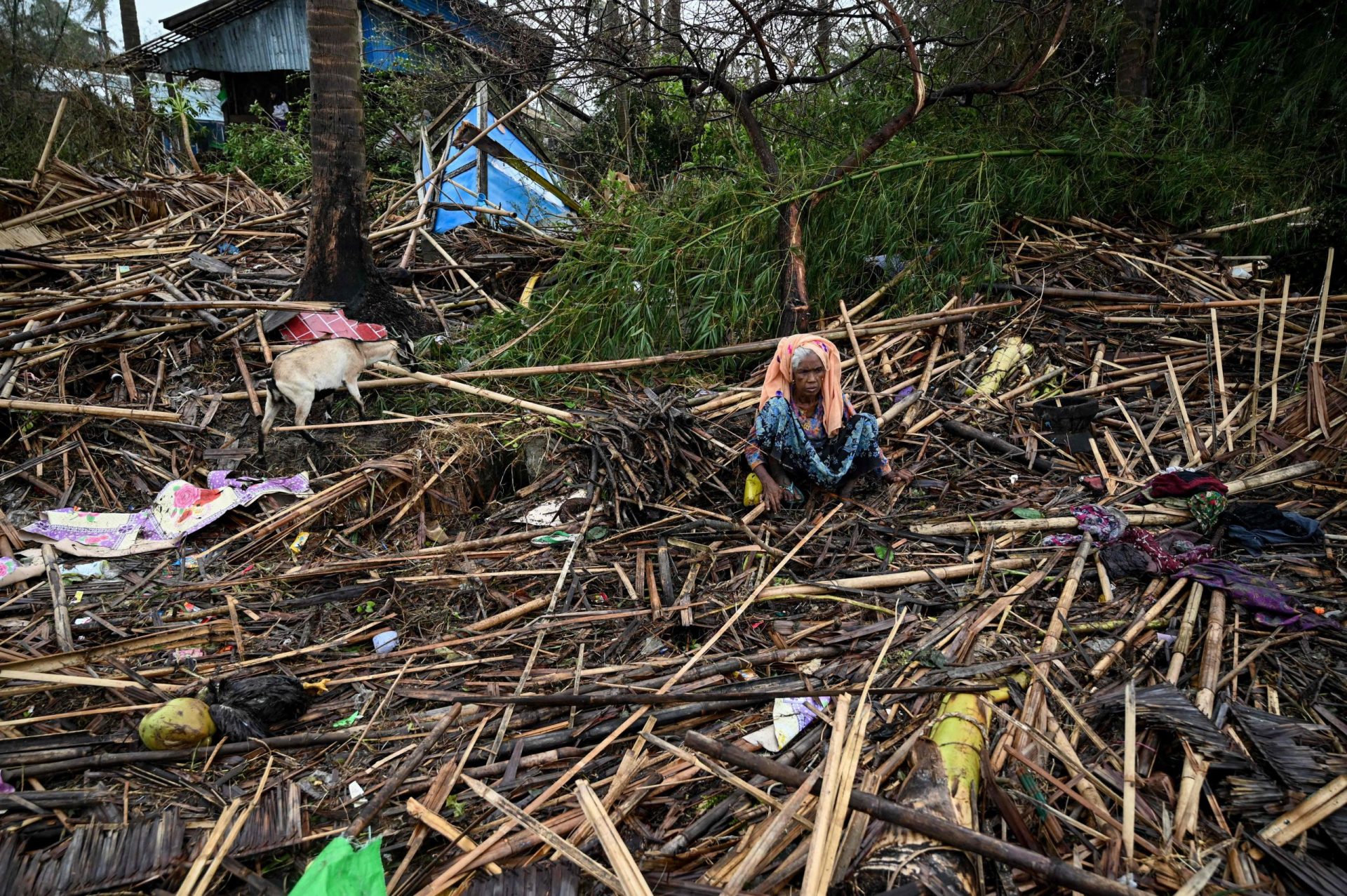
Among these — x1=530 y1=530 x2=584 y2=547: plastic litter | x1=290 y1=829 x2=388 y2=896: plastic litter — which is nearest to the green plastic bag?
x1=290 y1=829 x2=388 y2=896: plastic litter

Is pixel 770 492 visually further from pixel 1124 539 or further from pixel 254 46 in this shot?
pixel 254 46

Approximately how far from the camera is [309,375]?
16.8ft

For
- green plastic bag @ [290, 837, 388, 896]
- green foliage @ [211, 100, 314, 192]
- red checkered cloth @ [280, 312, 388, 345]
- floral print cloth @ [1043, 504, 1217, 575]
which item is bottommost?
green plastic bag @ [290, 837, 388, 896]

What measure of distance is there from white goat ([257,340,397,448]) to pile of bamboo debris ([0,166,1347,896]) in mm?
265

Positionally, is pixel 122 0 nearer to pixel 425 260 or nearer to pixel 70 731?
pixel 425 260

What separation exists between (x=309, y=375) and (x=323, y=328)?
2.47 ft

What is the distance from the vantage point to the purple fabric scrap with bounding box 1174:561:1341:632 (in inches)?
121

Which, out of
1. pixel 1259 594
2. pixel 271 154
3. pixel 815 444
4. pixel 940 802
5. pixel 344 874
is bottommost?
pixel 344 874

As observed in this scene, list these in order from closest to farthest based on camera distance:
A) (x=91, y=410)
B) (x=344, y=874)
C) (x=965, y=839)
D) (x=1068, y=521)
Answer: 1. (x=965, y=839)
2. (x=344, y=874)
3. (x=1068, y=521)
4. (x=91, y=410)

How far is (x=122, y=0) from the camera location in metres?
16.9

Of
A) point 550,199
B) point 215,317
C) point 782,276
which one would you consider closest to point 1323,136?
point 782,276

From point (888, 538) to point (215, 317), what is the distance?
17.3 feet

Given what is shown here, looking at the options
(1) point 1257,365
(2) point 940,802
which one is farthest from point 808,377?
(1) point 1257,365

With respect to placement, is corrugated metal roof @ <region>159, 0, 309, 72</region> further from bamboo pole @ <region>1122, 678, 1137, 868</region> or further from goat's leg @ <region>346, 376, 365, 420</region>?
bamboo pole @ <region>1122, 678, 1137, 868</region>
